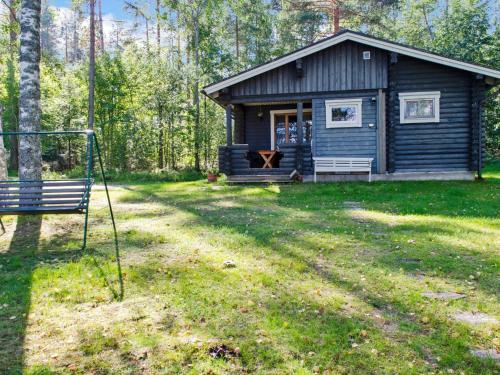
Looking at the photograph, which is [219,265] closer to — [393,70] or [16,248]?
[16,248]

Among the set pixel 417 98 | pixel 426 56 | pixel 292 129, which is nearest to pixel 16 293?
pixel 426 56

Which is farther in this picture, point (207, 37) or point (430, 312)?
point (207, 37)

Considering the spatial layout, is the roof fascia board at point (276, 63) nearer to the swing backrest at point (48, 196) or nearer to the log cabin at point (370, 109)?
the log cabin at point (370, 109)

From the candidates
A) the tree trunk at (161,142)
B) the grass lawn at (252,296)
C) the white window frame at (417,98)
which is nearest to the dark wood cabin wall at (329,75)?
the white window frame at (417,98)

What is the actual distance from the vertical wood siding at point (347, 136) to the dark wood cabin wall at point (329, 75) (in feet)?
1.26

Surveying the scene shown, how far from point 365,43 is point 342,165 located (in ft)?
12.4

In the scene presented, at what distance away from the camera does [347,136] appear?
13.3m

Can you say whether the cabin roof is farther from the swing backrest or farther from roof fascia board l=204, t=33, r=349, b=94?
the swing backrest

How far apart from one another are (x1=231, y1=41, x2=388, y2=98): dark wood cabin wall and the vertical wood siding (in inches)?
15.1

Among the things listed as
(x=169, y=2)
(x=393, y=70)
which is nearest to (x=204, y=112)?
(x=169, y=2)

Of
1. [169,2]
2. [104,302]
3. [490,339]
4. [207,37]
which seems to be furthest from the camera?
[207,37]

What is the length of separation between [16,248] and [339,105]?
10591mm

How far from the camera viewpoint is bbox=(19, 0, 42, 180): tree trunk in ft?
21.2

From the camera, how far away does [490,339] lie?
2.87m
